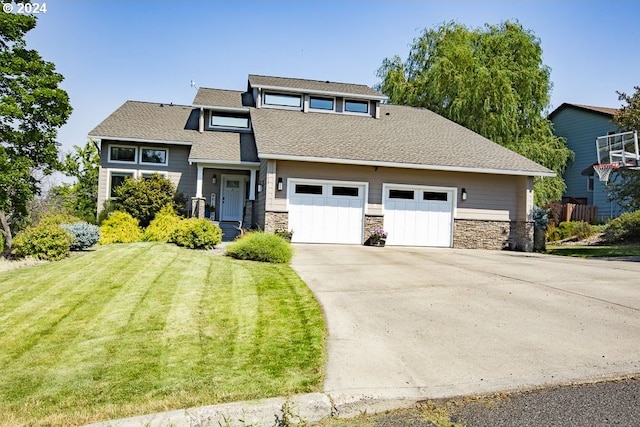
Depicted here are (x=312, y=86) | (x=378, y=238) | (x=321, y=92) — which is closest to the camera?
(x=378, y=238)

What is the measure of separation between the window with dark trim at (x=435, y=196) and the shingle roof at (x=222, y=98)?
1029 cm

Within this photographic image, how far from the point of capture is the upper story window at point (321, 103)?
73.3 feet

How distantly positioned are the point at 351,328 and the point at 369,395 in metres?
1.74

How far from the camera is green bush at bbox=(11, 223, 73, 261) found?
452 inches

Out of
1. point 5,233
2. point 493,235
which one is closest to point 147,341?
point 5,233

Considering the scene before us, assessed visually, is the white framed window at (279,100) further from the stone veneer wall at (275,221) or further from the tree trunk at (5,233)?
the tree trunk at (5,233)

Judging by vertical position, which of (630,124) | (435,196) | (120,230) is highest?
(630,124)

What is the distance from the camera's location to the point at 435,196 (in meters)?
17.4

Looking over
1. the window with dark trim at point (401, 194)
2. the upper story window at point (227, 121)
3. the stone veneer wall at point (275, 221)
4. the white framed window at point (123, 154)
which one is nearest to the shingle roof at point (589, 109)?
the window with dark trim at point (401, 194)

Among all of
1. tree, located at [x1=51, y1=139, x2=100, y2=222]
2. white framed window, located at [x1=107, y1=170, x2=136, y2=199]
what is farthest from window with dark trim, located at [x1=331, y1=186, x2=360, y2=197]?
tree, located at [x1=51, y1=139, x2=100, y2=222]

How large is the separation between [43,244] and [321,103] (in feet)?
46.7

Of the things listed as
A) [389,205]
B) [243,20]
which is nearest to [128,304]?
[243,20]

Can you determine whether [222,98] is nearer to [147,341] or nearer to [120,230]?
[120,230]

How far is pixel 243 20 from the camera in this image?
1399cm
